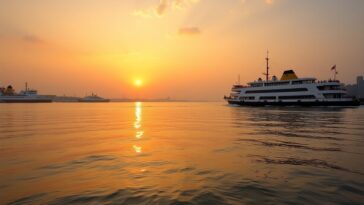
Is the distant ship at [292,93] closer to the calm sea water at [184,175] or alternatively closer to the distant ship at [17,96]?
the calm sea water at [184,175]

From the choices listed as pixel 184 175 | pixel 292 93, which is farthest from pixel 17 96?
pixel 184 175

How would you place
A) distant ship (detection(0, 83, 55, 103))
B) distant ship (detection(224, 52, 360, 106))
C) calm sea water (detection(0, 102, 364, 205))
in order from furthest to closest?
1. distant ship (detection(0, 83, 55, 103))
2. distant ship (detection(224, 52, 360, 106))
3. calm sea water (detection(0, 102, 364, 205))

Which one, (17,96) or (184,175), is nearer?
(184,175)

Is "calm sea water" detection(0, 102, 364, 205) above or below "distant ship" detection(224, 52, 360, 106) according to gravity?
below

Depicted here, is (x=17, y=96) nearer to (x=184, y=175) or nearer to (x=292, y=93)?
(x=292, y=93)

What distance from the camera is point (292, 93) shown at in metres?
61.2

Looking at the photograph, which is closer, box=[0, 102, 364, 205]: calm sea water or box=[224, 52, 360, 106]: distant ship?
box=[0, 102, 364, 205]: calm sea water

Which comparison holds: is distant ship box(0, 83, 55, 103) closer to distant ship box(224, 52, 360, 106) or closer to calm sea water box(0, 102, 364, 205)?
distant ship box(224, 52, 360, 106)

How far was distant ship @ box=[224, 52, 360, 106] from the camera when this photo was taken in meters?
56.1

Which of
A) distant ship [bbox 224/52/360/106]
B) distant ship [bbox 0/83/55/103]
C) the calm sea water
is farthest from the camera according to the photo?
distant ship [bbox 0/83/55/103]

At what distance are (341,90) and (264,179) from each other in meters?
61.1

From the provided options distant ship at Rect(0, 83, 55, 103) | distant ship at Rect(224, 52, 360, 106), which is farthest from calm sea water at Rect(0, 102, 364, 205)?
distant ship at Rect(0, 83, 55, 103)

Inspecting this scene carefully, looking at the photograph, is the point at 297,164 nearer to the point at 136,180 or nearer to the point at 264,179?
the point at 264,179

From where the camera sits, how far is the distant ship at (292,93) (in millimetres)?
56094
